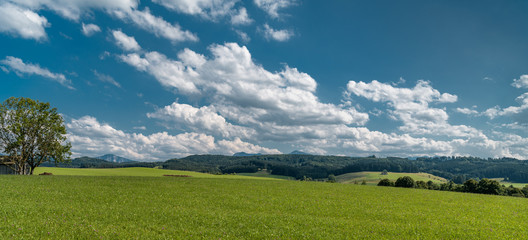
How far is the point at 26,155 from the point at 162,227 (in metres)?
69.5

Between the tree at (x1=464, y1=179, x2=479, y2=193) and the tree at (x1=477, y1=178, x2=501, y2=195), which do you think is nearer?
the tree at (x1=477, y1=178, x2=501, y2=195)

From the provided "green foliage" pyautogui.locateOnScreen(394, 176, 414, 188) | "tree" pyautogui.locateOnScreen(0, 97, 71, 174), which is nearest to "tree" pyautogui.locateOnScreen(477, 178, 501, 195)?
"green foliage" pyautogui.locateOnScreen(394, 176, 414, 188)

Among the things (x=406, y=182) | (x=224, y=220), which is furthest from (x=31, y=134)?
(x=406, y=182)

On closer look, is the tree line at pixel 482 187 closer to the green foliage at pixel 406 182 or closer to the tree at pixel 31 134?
the green foliage at pixel 406 182

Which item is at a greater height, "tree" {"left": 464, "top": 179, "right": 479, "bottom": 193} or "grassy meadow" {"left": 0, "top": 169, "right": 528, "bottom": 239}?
"grassy meadow" {"left": 0, "top": 169, "right": 528, "bottom": 239}

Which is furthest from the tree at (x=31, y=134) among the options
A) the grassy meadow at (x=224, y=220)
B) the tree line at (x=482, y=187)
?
the tree line at (x=482, y=187)

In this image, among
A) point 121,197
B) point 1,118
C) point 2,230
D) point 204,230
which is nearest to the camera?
point 2,230

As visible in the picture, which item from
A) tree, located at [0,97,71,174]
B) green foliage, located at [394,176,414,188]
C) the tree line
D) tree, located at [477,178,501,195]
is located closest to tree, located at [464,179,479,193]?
the tree line

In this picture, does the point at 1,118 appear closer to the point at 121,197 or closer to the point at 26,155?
the point at 26,155

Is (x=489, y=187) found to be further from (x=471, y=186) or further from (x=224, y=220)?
(x=224, y=220)

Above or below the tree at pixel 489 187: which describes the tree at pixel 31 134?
above

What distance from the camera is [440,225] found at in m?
22.3

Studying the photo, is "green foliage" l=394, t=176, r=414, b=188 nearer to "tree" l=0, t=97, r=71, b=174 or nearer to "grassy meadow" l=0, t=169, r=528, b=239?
"grassy meadow" l=0, t=169, r=528, b=239

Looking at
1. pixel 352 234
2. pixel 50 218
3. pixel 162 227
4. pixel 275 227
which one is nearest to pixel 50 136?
pixel 50 218
